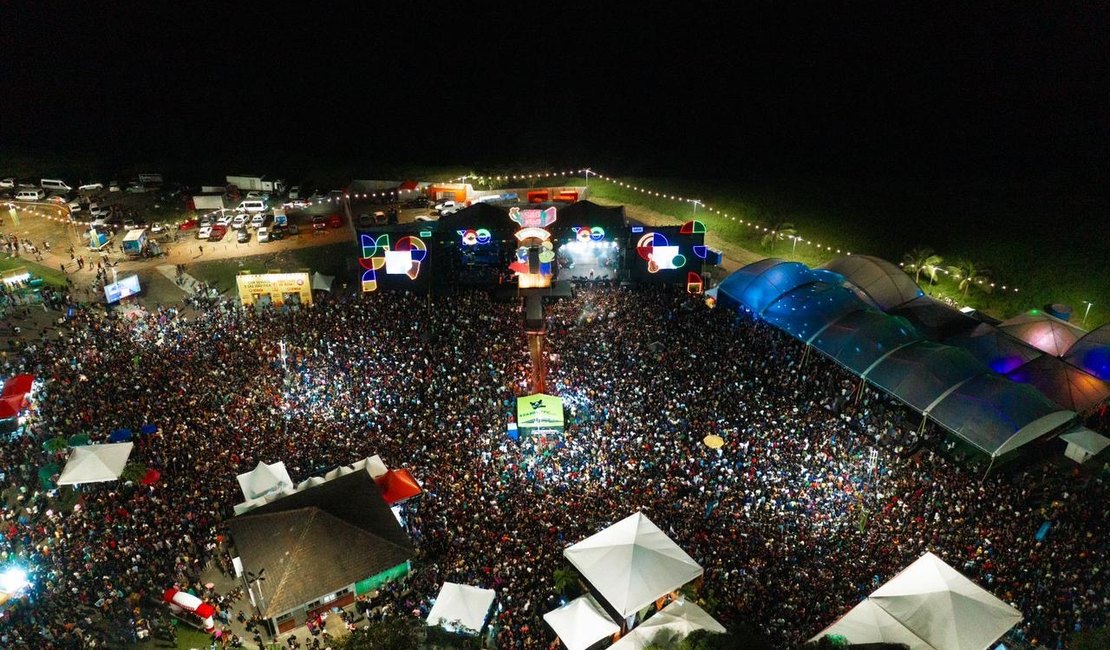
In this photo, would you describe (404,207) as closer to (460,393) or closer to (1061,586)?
(460,393)

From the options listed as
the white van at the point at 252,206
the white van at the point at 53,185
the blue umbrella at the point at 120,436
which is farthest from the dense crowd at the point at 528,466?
the white van at the point at 53,185

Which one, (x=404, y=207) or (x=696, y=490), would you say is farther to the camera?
(x=404, y=207)

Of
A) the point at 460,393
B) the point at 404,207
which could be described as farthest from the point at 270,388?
the point at 404,207

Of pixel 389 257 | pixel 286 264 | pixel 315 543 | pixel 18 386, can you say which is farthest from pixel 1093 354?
pixel 18 386

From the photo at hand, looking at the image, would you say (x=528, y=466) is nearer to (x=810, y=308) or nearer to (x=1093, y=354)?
(x=810, y=308)

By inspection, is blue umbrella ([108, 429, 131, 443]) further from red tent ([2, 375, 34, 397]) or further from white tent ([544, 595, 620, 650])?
white tent ([544, 595, 620, 650])

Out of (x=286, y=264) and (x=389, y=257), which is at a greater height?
(x=389, y=257)

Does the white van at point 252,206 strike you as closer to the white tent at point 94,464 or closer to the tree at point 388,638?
the white tent at point 94,464
